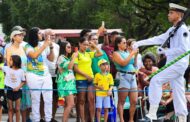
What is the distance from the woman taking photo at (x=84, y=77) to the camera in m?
12.2

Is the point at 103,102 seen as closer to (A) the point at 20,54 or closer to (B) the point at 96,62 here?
(B) the point at 96,62

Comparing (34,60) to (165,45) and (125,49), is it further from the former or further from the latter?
(165,45)

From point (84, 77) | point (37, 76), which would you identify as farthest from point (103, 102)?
point (37, 76)

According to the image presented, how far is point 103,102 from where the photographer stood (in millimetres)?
12344

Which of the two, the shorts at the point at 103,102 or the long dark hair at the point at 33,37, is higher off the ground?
the long dark hair at the point at 33,37

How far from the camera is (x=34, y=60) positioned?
11.8 m

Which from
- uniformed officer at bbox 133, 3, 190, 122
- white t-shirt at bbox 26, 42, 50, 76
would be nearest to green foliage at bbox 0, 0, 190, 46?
white t-shirt at bbox 26, 42, 50, 76

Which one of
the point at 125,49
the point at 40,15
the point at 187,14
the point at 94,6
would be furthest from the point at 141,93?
the point at 40,15

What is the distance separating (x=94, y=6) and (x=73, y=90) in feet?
135

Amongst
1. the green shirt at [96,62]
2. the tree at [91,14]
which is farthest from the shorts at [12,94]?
the tree at [91,14]

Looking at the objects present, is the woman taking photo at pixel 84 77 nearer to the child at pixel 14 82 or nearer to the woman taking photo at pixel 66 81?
the woman taking photo at pixel 66 81

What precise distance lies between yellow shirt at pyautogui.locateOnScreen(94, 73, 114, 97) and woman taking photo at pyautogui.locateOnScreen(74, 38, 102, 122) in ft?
0.37

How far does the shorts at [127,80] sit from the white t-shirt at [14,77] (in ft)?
6.95

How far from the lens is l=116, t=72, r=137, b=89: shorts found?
40.4 feet
